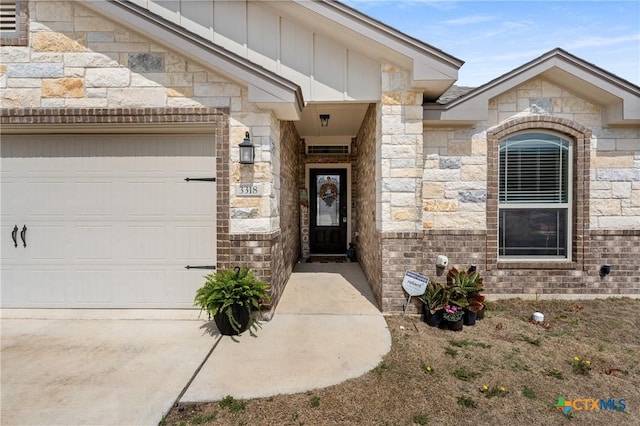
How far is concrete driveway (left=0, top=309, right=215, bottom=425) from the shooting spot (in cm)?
228

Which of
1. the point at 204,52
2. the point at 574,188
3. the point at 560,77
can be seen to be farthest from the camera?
the point at 574,188

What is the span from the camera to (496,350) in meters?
3.25

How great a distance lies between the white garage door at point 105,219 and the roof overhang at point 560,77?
361cm

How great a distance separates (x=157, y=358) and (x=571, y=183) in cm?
634

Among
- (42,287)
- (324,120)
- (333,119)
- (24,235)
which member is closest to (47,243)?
(24,235)

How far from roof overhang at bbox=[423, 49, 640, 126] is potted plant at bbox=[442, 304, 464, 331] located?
2725 mm

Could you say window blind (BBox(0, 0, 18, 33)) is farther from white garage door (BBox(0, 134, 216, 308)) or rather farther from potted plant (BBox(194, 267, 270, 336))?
potted plant (BBox(194, 267, 270, 336))

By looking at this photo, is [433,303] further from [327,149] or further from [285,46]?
[327,149]

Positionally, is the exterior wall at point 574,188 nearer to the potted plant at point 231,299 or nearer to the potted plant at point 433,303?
the potted plant at point 433,303

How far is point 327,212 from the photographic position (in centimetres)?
845

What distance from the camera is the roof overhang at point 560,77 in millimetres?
4391

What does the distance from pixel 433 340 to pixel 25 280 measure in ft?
18.4

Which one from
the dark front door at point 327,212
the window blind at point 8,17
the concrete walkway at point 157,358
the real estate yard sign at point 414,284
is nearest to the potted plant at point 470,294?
the real estate yard sign at point 414,284

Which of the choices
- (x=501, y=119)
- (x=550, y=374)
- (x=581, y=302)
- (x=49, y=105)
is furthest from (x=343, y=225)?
(x=49, y=105)
